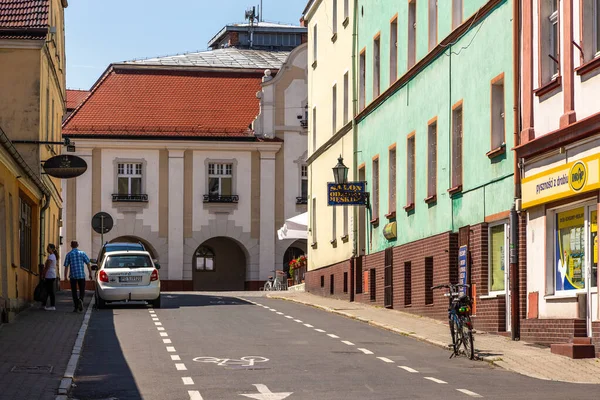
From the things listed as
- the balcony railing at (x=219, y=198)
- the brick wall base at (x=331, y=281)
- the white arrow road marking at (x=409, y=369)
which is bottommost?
the white arrow road marking at (x=409, y=369)

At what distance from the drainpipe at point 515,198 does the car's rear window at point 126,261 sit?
46.0 ft

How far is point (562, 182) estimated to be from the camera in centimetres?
2147

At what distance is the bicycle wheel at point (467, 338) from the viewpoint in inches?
790

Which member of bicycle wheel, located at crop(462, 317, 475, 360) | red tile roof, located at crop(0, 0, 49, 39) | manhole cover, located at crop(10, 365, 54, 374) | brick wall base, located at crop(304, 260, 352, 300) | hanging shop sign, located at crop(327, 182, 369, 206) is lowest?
manhole cover, located at crop(10, 365, 54, 374)

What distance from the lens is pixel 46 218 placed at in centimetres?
4212

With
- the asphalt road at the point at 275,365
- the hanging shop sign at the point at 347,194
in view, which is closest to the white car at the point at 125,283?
the asphalt road at the point at 275,365

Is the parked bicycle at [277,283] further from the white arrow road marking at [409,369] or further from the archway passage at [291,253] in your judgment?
the white arrow road marking at [409,369]

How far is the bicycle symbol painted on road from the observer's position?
1920cm

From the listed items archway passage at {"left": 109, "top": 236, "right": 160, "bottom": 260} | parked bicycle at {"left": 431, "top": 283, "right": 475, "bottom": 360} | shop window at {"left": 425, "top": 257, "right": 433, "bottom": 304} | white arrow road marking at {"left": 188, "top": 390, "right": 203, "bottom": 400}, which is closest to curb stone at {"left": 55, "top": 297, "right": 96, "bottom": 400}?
white arrow road marking at {"left": 188, "top": 390, "right": 203, "bottom": 400}

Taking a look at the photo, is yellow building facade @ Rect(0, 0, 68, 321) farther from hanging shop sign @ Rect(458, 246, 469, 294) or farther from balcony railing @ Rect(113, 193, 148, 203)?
balcony railing @ Rect(113, 193, 148, 203)

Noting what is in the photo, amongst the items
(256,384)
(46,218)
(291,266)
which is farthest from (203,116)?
(256,384)

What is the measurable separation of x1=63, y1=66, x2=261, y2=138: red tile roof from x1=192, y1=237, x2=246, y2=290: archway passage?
6.40 meters

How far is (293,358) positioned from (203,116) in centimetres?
4492

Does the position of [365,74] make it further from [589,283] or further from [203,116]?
[203,116]
